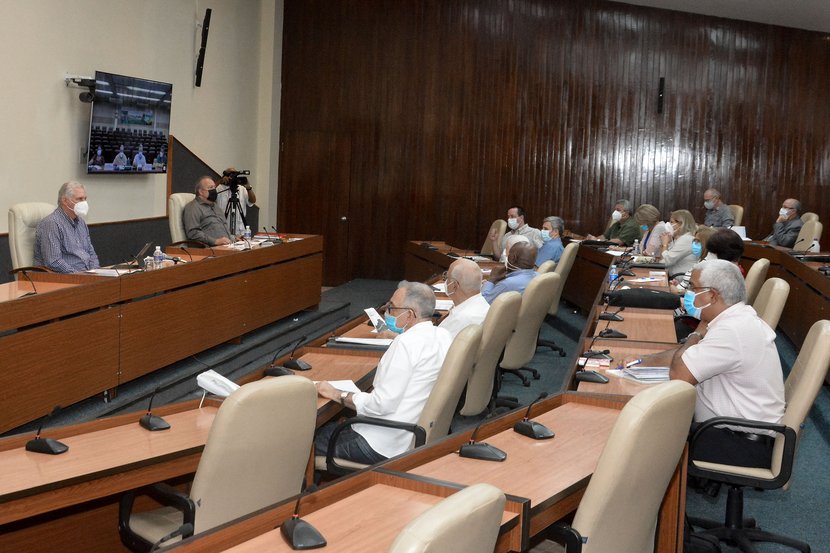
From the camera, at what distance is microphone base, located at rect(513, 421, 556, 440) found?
9.37 ft

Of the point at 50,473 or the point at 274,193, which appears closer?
→ the point at 50,473

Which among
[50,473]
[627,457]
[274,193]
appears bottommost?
[50,473]

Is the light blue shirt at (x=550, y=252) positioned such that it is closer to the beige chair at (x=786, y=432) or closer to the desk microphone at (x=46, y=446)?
the beige chair at (x=786, y=432)

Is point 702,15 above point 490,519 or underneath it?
above

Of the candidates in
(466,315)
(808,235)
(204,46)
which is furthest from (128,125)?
(808,235)

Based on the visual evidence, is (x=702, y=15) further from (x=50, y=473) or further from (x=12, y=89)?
(x=50, y=473)

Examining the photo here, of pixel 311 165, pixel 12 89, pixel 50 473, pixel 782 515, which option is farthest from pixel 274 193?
pixel 50 473

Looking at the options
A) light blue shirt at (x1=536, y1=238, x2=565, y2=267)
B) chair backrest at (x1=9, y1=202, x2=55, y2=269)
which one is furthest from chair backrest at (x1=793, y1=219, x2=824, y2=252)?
chair backrest at (x1=9, y1=202, x2=55, y2=269)

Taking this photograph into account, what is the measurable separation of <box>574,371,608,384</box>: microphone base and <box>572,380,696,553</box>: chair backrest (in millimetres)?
Result: 1176

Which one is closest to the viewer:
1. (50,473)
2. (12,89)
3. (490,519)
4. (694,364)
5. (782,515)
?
(490,519)

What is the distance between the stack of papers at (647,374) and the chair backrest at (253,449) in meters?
1.60

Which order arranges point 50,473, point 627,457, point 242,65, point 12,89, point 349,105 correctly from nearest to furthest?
point 627,457
point 50,473
point 12,89
point 242,65
point 349,105

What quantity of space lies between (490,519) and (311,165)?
10.2m

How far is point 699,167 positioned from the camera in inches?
457
